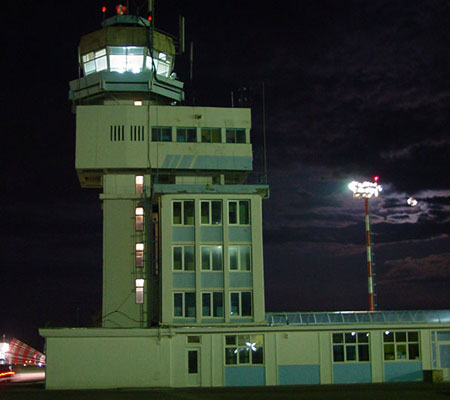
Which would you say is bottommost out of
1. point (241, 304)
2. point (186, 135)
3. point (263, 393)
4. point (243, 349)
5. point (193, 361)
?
point (263, 393)

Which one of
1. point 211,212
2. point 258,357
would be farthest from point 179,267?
point 258,357

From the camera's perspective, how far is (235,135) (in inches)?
1578

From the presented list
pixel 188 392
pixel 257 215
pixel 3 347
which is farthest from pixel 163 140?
pixel 3 347

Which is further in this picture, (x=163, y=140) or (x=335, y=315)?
(x=163, y=140)

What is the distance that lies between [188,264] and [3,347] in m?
29.7

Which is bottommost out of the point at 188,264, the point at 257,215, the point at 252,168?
the point at 188,264

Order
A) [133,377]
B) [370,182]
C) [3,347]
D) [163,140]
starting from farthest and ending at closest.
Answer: [3,347] < [370,182] < [163,140] < [133,377]

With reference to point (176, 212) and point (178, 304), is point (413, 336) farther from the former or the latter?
point (176, 212)

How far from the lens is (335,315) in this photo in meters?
36.6

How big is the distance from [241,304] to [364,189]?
655 inches

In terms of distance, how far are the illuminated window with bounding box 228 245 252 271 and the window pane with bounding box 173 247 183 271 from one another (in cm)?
248

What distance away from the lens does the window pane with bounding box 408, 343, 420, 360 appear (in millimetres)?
35750

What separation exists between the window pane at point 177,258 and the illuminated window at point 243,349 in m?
4.28

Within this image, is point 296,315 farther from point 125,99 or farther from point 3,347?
point 3,347
